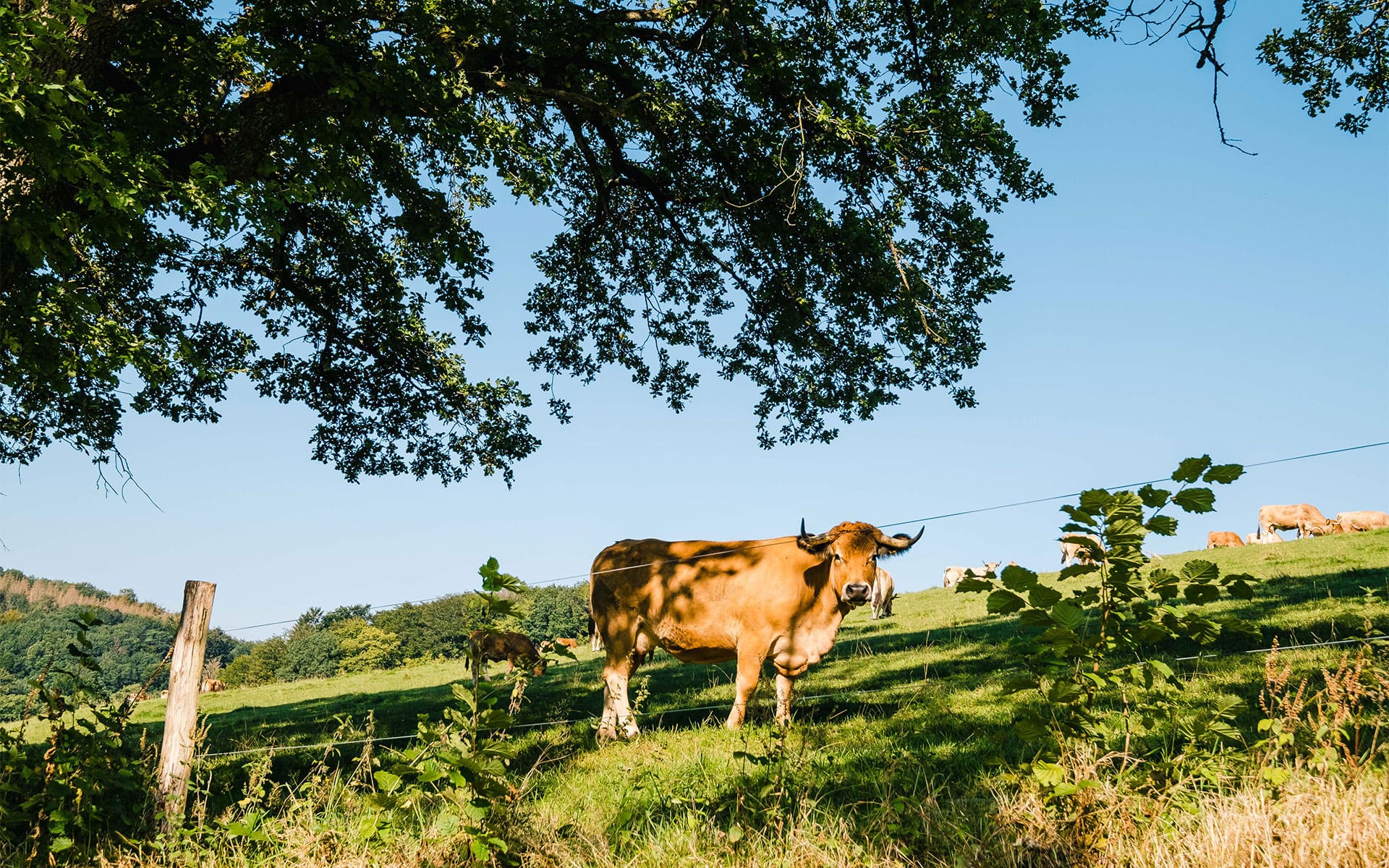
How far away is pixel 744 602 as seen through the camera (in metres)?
9.00

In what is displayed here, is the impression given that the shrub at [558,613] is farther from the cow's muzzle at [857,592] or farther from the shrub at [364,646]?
the cow's muzzle at [857,592]

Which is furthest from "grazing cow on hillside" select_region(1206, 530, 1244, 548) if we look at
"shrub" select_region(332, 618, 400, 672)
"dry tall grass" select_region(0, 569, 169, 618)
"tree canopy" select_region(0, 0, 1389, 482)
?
"dry tall grass" select_region(0, 569, 169, 618)

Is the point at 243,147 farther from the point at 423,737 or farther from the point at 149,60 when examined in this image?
the point at 423,737

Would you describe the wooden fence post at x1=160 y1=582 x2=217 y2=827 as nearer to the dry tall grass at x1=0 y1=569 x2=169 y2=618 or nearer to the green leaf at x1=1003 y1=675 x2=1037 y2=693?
the green leaf at x1=1003 y1=675 x2=1037 y2=693

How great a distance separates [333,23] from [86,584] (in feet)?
573

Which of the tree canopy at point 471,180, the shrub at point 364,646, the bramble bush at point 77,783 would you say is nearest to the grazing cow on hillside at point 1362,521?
the tree canopy at point 471,180

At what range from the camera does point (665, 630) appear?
925cm

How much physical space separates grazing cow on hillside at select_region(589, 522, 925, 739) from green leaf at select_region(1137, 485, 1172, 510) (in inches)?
194

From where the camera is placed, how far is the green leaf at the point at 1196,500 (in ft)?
11.9

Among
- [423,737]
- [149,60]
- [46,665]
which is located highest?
[149,60]

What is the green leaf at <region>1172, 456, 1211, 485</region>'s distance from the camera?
3.63 m

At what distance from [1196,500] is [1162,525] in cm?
18

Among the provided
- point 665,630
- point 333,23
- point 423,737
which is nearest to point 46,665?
point 423,737

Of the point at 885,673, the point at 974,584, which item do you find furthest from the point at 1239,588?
the point at 885,673
